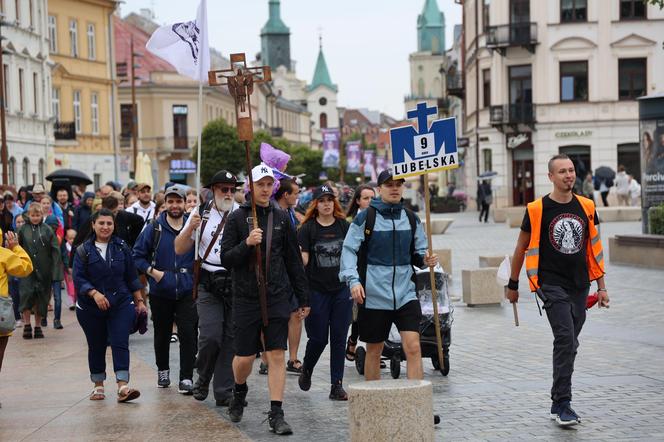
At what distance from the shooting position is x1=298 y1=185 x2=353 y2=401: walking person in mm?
9594

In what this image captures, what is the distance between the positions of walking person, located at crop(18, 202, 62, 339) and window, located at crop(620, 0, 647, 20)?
4232cm

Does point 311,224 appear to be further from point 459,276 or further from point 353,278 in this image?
point 459,276

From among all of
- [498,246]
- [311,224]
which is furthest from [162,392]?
[498,246]

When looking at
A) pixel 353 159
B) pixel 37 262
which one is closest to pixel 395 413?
pixel 37 262

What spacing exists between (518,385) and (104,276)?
357 centimetres

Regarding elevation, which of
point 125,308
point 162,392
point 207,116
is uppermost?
point 207,116

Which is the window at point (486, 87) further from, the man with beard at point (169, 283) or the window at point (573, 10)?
the man with beard at point (169, 283)

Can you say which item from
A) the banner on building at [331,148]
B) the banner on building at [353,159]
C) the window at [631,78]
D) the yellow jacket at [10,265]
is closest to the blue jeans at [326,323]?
the yellow jacket at [10,265]

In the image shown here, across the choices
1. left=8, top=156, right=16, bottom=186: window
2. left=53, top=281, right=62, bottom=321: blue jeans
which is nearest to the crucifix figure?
left=53, top=281, right=62, bottom=321: blue jeans

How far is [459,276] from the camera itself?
21016 millimetres

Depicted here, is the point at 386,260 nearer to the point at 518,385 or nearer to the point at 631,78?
the point at 518,385

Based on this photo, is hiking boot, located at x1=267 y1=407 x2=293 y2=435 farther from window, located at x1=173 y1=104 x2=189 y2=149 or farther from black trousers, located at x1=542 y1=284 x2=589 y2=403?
window, located at x1=173 y1=104 x2=189 y2=149

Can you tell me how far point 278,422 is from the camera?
318 inches

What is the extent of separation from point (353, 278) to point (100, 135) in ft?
174
